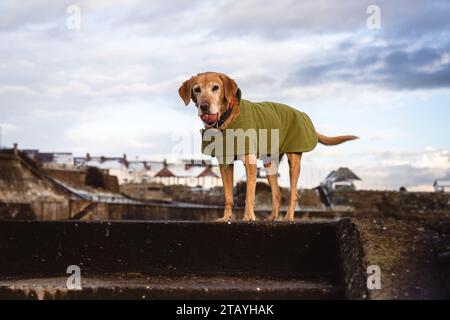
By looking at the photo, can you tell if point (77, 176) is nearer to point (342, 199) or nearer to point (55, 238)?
point (342, 199)

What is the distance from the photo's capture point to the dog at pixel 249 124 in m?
5.54

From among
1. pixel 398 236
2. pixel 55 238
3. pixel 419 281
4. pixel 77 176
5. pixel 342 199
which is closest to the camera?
pixel 419 281

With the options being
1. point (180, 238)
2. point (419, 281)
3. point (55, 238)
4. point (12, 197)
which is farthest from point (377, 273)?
point (12, 197)

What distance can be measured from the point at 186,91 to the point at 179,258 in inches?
49.5

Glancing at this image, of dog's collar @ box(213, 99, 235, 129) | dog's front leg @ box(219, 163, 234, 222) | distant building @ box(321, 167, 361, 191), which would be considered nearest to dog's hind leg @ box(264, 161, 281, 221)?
dog's front leg @ box(219, 163, 234, 222)

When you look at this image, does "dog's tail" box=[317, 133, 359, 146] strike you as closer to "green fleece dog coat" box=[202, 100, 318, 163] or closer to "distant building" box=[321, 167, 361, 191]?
"green fleece dog coat" box=[202, 100, 318, 163]

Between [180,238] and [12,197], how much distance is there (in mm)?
45125

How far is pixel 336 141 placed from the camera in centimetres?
689

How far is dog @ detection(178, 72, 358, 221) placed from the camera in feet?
18.2

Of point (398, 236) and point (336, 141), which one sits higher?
point (336, 141)

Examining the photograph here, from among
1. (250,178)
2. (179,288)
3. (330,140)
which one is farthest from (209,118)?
(330,140)

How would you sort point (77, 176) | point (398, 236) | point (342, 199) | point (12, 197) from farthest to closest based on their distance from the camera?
point (342, 199)
point (77, 176)
point (12, 197)
point (398, 236)

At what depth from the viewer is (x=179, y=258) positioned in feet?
17.1

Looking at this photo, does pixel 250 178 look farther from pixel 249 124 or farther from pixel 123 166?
pixel 123 166
